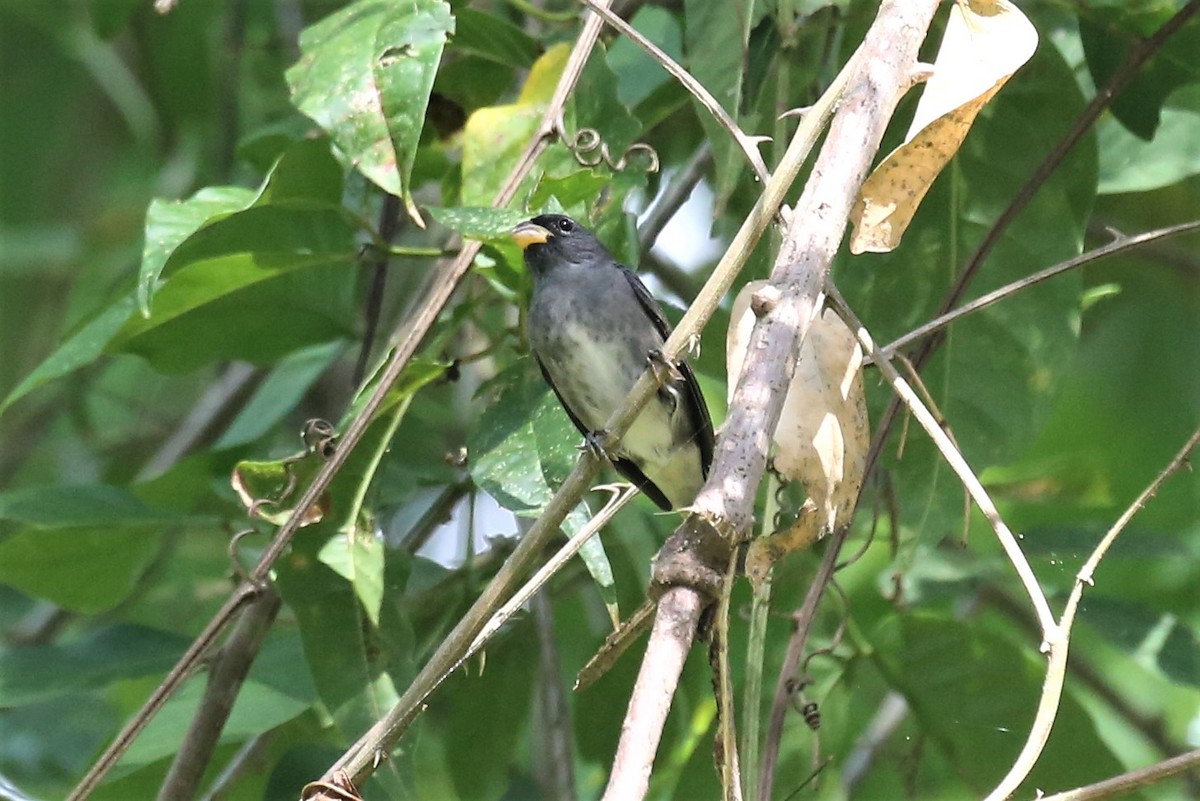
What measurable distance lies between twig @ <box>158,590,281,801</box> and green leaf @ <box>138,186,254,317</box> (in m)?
0.60

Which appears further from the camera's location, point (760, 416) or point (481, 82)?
point (481, 82)

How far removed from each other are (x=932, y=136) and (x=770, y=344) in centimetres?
47

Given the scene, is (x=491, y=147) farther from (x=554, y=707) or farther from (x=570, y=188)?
(x=554, y=707)

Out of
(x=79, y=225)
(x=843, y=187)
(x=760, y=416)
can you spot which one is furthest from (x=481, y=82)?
(x=79, y=225)

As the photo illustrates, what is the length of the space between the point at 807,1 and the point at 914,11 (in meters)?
0.71

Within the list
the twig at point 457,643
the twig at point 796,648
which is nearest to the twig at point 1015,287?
the twig at point 457,643

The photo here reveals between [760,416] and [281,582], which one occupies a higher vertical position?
[760,416]

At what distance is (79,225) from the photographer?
6043 mm

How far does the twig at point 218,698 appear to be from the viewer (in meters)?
2.58

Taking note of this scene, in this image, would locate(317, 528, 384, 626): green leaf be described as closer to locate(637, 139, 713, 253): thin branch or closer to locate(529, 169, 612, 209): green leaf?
locate(529, 169, 612, 209): green leaf

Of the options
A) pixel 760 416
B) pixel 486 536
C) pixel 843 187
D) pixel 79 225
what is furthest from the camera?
pixel 79 225

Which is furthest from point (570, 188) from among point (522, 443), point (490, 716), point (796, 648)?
point (490, 716)

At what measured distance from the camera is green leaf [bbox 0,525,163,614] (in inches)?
115

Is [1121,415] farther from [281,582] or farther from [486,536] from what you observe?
[281,582]
